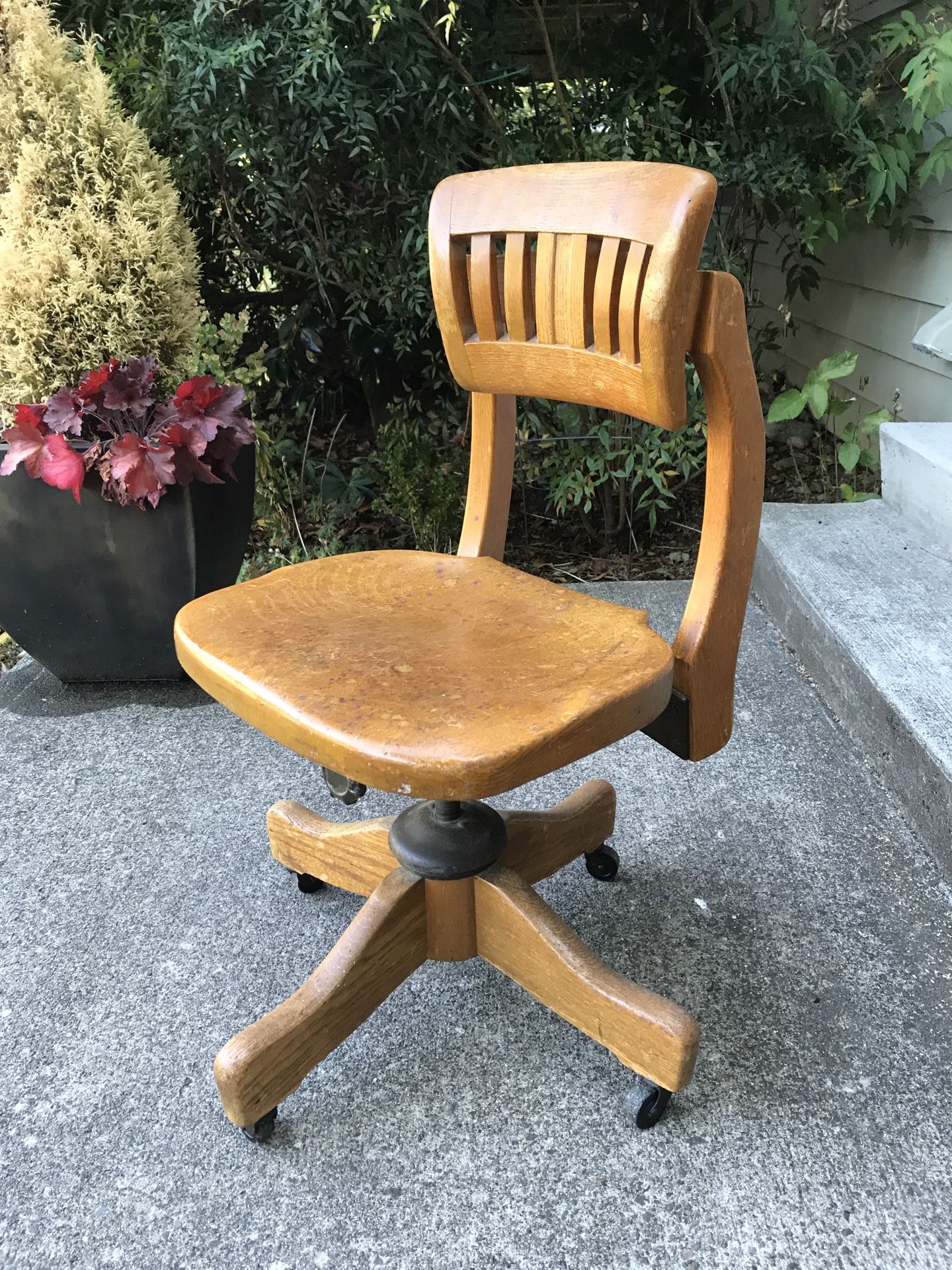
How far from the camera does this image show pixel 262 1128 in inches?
42.4

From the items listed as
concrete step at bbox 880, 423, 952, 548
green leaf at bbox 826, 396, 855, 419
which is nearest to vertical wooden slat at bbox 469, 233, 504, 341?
concrete step at bbox 880, 423, 952, 548

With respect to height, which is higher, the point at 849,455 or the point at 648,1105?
the point at 849,455

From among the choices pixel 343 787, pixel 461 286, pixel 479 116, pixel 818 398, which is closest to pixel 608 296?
pixel 461 286

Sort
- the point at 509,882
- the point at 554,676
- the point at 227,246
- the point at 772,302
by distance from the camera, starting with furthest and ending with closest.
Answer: the point at 772,302 < the point at 227,246 < the point at 509,882 < the point at 554,676

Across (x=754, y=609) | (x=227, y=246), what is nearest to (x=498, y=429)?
(x=754, y=609)

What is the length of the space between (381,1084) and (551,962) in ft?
0.91

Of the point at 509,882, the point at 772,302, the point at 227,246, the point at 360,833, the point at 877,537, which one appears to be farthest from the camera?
the point at 772,302

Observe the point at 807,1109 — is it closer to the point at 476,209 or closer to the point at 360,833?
the point at 360,833

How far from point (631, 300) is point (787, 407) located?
1797 millimetres

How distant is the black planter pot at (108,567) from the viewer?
2.02 meters

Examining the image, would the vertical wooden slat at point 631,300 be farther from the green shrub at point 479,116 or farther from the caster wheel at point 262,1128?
the green shrub at point 479,116

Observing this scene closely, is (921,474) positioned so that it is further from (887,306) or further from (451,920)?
(451,920)

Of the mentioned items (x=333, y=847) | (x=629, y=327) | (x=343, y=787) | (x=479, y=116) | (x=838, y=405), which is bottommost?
(x=333, y=847)

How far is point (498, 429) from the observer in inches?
53.1
